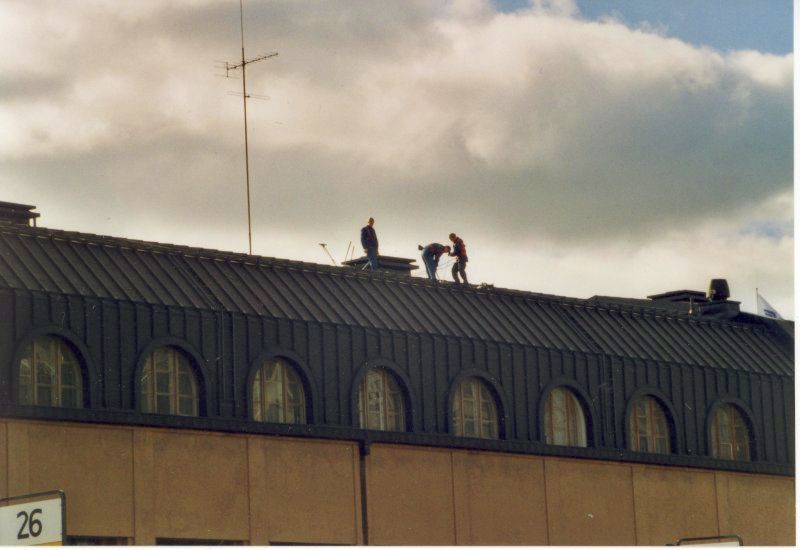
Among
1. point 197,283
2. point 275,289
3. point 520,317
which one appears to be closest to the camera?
point 197,283

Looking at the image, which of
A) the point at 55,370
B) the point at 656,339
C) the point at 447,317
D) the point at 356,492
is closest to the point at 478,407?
the point at 447,317

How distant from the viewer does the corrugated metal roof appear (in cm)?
4069

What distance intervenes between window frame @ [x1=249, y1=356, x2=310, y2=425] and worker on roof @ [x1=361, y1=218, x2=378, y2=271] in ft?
28.8

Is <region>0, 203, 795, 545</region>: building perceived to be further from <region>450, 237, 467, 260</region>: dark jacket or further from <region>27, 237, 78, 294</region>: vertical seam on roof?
<region>450, 237, 467, 260</region>: dark jacket

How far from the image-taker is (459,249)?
5219 cm

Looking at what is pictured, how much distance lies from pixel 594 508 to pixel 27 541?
25.2m

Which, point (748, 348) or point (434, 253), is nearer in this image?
point (434, 253)

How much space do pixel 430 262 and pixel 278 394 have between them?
33.4 feet

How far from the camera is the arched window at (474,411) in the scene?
1842 inches

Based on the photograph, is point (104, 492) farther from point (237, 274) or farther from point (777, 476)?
point (777, 476)

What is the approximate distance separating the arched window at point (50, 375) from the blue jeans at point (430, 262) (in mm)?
14227

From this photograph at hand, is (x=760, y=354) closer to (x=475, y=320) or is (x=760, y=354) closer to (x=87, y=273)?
(x=475, y=320)

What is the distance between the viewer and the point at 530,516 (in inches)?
1860

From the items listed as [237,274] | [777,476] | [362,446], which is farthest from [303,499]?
[777,476]
